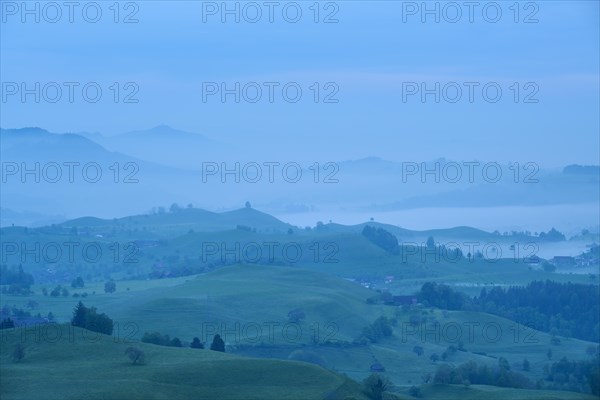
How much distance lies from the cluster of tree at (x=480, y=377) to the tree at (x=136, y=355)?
1359 centimetres

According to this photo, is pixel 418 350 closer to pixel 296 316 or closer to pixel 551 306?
pixel 296 316

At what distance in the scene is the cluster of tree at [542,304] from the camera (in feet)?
275

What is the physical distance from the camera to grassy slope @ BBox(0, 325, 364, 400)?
39.0 meters

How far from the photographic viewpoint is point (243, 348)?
206 feet

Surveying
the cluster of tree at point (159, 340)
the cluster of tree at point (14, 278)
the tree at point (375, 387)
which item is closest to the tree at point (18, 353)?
the cluster of tree at point (159, 340)

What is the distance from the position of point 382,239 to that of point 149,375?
95.6 m

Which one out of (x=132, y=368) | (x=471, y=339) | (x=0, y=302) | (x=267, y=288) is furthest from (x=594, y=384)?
(x=0, y=302)

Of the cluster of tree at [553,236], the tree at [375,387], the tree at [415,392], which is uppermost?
→ the cluster of tree at [553,236]

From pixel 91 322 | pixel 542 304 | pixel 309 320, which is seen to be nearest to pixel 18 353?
pixel 91 322

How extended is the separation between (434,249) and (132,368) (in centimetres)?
9361

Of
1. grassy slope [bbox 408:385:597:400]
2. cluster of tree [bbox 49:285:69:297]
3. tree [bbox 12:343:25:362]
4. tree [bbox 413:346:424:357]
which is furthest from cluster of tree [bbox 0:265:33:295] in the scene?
grassy slope [bbox 408:385:597:400]

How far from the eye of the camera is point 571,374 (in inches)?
2179

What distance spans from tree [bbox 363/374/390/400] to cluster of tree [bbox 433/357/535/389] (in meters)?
6.30

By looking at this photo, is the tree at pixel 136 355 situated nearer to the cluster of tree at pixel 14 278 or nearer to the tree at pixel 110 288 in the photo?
the tree at pixel 110 288
